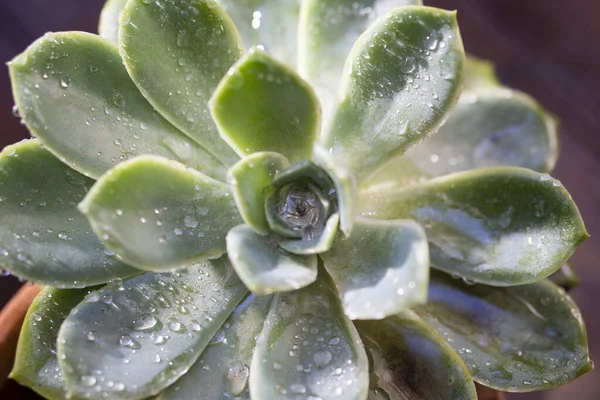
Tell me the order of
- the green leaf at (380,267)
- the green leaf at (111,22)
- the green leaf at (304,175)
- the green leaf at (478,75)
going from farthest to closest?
the green leaf at (478,75) < the green leaf at (111,22) < the green leaf at (304,175) < the green leaf at (380,267)

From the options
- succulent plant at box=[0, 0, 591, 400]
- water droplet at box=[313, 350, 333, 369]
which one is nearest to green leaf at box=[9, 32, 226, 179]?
succulent plant at box=[0, 0, 591, 400]

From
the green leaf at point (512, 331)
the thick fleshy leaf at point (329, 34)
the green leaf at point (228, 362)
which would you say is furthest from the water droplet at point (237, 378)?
the thick fleshy leaf at point (329, 34)

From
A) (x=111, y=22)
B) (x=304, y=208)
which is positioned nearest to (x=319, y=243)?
(x=304, y=208)

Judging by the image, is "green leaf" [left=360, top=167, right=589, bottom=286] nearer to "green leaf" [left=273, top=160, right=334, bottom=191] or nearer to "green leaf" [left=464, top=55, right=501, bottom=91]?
"green leaf" [left=273, top=160, right=334, bottom=191]

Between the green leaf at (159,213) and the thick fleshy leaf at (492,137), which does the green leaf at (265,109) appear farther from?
the thick fleshy leaf at (492,137)

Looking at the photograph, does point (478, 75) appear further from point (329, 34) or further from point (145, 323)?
point (145, 323)

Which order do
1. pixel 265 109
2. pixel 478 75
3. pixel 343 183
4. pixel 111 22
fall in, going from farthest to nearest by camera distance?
pixel 478 75 → pixel 111 22 → pixel 265 109 → pixel 343 183

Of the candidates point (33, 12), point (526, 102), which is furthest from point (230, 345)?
point (33, 12)
